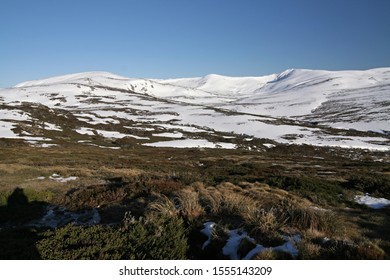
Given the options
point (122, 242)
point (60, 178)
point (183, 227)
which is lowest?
point (60, 178)

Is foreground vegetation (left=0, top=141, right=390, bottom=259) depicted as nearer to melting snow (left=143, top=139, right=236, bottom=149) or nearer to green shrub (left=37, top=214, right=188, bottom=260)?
green shrub (left=37, top=214, right=188, bottom=260)

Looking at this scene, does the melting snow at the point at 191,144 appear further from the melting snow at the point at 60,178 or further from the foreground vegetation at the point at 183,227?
the foreground vegetation at the point at 183,227

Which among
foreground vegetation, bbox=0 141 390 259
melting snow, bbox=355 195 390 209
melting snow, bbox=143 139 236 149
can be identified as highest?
foreground vegetation, bbox=0 141 390 259

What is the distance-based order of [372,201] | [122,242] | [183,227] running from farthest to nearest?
[372,201] < [183,227] < [122,242]

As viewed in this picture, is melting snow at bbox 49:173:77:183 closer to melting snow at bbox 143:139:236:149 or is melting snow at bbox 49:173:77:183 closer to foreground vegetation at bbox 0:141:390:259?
foreground vegetation at bbox 0:141:390:259

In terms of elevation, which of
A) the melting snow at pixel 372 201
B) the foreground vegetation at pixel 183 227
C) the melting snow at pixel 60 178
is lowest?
the melting snow at pixel 60 178

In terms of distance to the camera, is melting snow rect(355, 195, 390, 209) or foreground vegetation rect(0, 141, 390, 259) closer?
foreground vegetation rect(0, 141, 390, 259)

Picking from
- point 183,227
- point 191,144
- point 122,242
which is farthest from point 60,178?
point 191,144

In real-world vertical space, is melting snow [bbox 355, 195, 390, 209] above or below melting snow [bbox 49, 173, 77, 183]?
above

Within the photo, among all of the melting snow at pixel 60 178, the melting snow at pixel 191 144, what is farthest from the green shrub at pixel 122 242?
the melting snow at pixel 191 144

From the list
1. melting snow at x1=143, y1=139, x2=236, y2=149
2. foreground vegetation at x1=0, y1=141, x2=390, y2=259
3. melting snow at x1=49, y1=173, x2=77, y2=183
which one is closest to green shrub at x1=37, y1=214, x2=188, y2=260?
foreground vegetation at x1=0, y1=141, x2=390, y2=259

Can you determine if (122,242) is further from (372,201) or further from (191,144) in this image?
(191,144)

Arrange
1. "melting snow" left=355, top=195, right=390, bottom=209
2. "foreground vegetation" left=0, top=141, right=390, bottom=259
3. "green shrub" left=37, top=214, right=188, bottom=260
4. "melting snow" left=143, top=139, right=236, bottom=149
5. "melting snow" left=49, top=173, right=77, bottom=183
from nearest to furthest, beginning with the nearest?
"green shrub" left=37, top=214, right=188, bottom=260 → "foreground vegetation" left=0, top=141, right=390, bottom=259 → "melting snow" left=355, top=195, right=390, bottom=209 → "melting snow" left=49, top=173, right=77, bottom=183 → "melting snow" left=143, top=139, right=236, bottom=149

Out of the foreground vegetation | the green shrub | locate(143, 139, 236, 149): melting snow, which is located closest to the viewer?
the green shrub
